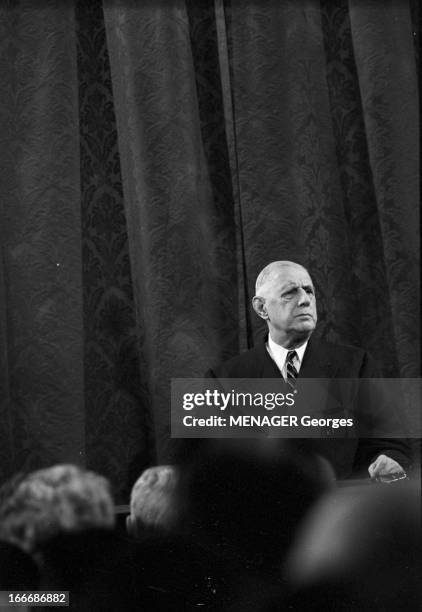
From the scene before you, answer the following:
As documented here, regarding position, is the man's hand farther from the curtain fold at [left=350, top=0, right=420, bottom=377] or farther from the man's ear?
the man's ear

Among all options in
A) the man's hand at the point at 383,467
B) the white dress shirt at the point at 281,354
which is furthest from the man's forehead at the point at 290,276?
the man's hand at the point at 383,467

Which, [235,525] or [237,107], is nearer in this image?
[235,525]

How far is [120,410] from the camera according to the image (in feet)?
5.11

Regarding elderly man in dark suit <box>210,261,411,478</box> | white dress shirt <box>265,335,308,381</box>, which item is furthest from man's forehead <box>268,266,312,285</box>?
white dress shirt <box>265,335,308,381</box>

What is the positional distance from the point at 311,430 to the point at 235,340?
9.3 inches

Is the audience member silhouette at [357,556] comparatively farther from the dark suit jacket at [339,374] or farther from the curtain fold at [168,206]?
the curtain fold at [168,206]

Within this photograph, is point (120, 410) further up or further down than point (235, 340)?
further down

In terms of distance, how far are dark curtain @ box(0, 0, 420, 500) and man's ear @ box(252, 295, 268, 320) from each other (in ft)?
0.09

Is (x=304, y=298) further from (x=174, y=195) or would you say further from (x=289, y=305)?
(x=174, y=195)

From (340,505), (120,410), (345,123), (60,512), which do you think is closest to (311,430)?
(340,505)

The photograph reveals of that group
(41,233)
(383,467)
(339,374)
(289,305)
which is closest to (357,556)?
(383,467)

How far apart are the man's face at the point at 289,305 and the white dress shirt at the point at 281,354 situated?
1 centimetres

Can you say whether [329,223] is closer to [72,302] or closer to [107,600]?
[72,302]

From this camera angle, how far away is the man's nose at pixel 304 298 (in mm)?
1512
